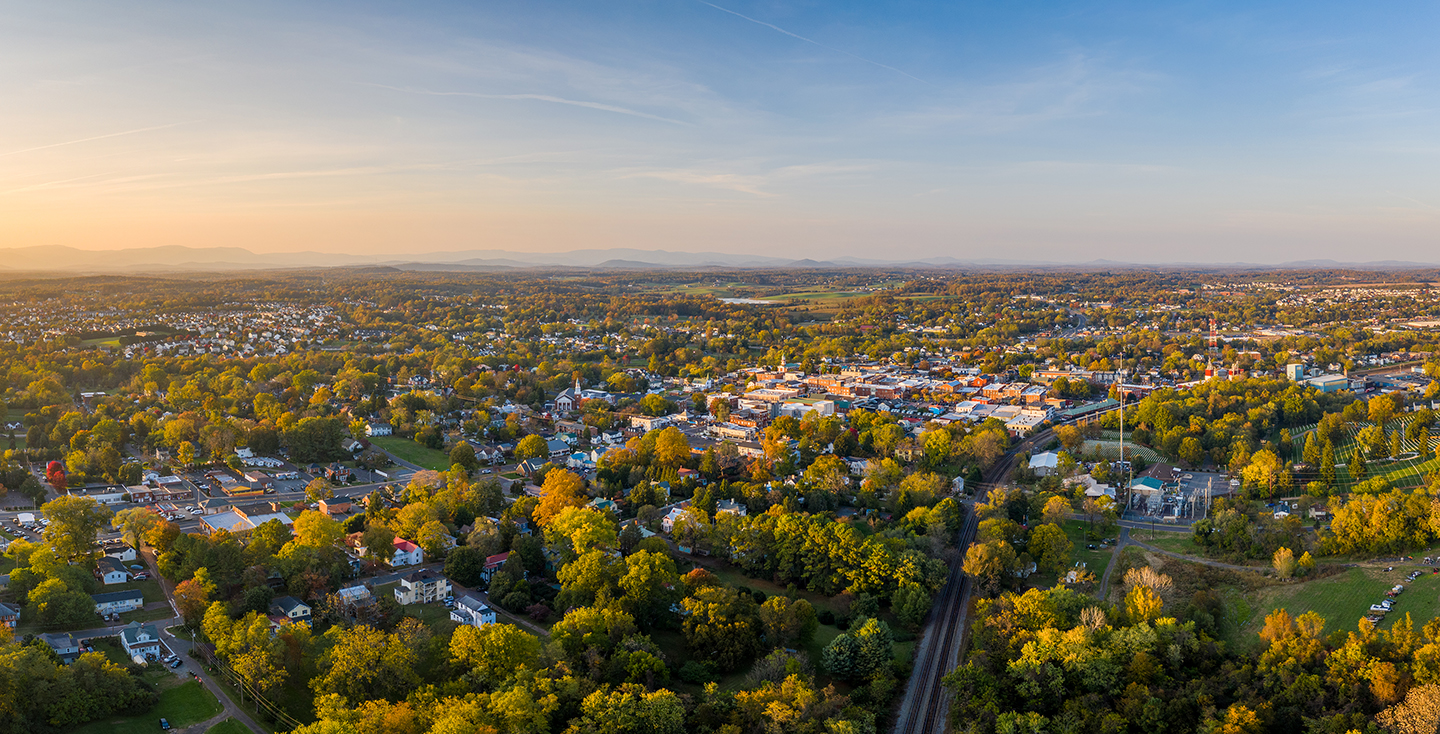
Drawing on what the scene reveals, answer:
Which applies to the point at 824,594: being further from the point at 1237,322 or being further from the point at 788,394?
the point at 1237,322

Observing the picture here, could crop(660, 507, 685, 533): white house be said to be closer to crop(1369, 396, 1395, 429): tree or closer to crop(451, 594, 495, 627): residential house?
crop(451, 594, 495, 627): residential house

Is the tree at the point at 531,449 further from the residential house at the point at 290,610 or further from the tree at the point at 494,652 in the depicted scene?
the tree at the point at 494,652

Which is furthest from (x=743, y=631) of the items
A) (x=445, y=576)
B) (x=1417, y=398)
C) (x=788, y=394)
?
(x=1417, y=398)

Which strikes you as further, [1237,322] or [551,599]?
[1237,322]

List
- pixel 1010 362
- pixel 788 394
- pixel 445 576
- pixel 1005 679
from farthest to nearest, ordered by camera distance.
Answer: pixel 1010 362 < pixel 788 394 < pixel 445 576 < pixel 1005 679

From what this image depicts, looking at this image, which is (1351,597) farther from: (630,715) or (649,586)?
(630,715)

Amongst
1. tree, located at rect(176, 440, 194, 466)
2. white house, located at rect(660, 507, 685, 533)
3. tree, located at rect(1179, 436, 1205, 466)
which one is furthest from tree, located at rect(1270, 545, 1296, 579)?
tree, located at rect(176, 440, 194, 466)
